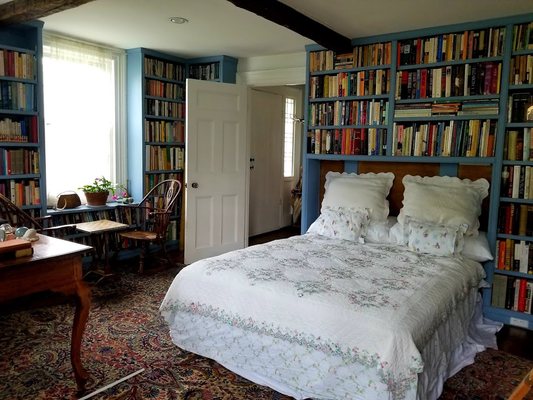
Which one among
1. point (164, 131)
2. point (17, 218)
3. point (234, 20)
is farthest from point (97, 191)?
point (234, 20)

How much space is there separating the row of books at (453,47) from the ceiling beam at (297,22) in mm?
521

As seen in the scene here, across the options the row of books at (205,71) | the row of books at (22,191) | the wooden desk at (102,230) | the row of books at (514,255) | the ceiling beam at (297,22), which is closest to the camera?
the ceiling beam at (297,22)

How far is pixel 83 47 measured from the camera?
4410 mm

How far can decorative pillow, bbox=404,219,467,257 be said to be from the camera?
305 cm

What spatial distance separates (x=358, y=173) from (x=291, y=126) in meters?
2.79

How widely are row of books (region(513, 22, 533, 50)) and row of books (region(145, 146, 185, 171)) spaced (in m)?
3.55

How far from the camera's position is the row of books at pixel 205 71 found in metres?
4.97

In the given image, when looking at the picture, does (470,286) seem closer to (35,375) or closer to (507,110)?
(507,110)

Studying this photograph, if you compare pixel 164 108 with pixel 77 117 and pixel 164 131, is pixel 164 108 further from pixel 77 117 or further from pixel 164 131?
pixel 77 117

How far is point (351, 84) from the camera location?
156 inches

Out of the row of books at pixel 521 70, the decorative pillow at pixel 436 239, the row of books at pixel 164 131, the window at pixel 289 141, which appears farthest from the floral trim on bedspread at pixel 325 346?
the window at pixel 289 141

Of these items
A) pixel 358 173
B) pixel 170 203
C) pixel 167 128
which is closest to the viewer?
pixel 358 173

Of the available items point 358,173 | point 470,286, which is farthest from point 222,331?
point 358,173

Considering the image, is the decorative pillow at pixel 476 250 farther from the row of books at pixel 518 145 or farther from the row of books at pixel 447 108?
the row of books at pixel 447 108
